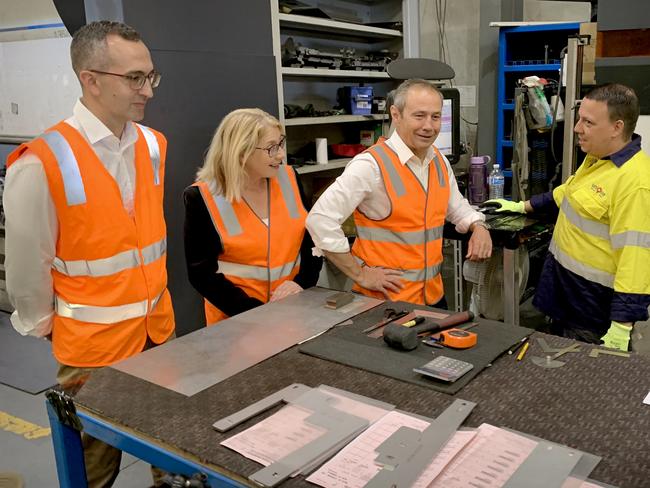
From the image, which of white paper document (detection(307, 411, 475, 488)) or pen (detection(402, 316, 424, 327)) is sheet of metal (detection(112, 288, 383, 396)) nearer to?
pen (detection(402, 316, 424, 327))

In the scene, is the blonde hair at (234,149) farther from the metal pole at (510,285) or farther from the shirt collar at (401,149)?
the metal pole at (510,285)

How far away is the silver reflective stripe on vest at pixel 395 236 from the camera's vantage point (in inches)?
84.0

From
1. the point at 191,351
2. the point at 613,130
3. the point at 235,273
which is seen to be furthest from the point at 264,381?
the point at 613,130

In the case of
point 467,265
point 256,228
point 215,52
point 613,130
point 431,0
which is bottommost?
point 467,265

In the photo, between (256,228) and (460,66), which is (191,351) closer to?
(256,228)

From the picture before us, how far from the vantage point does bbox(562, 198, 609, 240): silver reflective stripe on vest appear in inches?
82.9

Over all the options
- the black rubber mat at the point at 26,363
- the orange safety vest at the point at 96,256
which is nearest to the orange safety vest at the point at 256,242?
A: the orange safety vest at the point at 96,256

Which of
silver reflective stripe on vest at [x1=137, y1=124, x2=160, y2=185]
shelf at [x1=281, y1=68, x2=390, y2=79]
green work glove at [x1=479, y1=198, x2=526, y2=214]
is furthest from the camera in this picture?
shelf at [x1=281, y1=68, x2=390, y2=79]

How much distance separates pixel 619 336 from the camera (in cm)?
196

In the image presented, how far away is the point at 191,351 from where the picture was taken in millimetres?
1467

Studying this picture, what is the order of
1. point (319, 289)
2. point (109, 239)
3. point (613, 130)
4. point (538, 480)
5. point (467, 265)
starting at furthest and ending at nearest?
1. point (467, 265)
2. point (613, 130)
3. point (319, 289)
4. point (109, 239)
5. point (538, 480)

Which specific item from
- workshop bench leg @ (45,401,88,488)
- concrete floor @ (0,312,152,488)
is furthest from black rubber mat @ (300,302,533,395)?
concrete floor @ (0,312,152,488)

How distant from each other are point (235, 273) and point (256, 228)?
6.4 inches

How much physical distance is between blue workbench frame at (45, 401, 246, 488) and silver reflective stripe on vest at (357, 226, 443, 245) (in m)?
1.18
